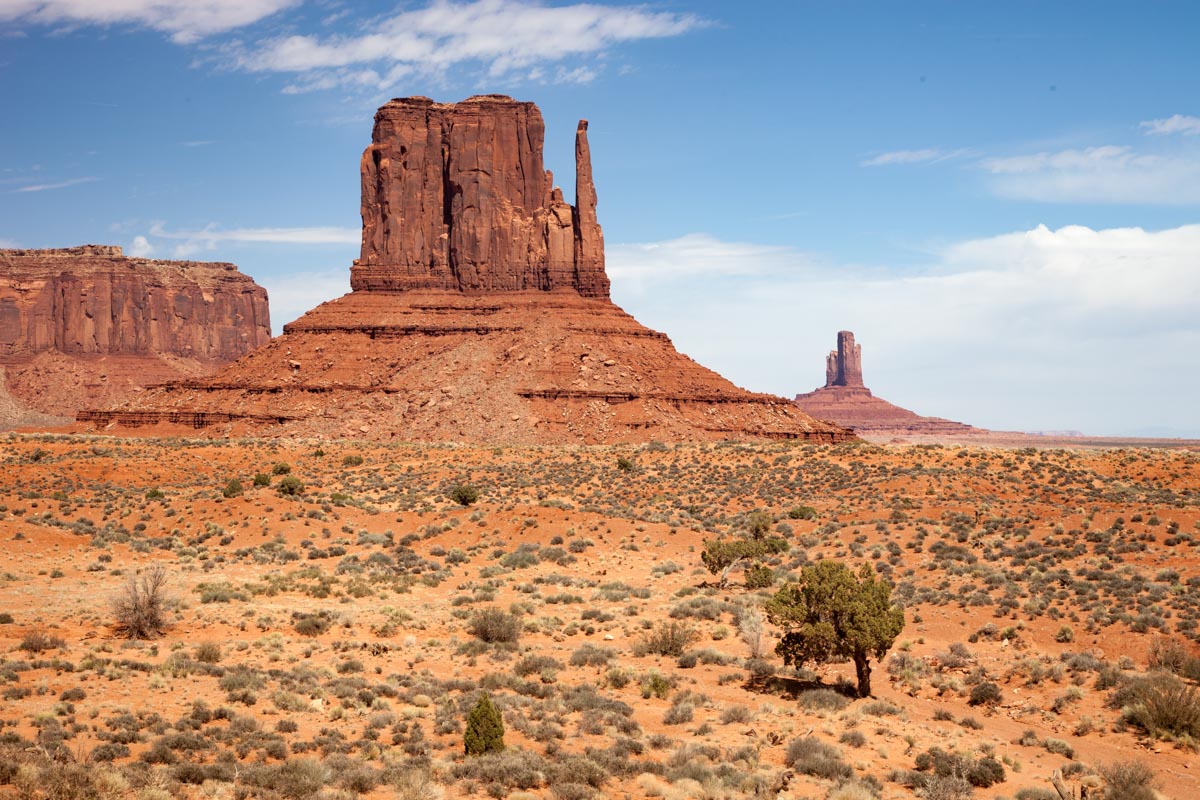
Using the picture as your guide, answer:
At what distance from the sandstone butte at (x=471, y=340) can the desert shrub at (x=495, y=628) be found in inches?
2400

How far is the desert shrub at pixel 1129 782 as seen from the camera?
13.9 meters

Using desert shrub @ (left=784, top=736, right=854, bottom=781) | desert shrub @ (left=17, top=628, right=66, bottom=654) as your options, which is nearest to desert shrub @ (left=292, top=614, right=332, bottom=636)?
desert shrub @ (left=17, top=628, right=66, bottom=654)

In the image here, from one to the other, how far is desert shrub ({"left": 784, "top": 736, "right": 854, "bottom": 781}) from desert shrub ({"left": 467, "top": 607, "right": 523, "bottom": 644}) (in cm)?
845

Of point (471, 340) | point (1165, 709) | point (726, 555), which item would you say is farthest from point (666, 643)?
point (471, 340)

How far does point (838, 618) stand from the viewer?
19906 millimetres

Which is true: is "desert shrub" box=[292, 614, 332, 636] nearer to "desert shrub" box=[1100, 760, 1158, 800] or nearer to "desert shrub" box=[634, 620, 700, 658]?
"desert shrub" box=[634, 620, 700, 658]

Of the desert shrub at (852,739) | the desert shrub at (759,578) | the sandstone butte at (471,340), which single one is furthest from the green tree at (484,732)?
the sandstone butte at (471,340)

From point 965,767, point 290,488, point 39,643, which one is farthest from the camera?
point 290,488

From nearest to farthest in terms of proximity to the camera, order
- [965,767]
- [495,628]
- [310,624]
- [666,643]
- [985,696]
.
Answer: [965,767] < [985,696] < [666,643] < [495,628] < [310,624]

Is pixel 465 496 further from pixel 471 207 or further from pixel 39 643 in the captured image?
pixel 471 207

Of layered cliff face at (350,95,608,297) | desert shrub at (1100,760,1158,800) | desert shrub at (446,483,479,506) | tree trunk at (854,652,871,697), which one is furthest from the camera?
layered cliff face at (350,95,608,297)

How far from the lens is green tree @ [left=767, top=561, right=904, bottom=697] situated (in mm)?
19219

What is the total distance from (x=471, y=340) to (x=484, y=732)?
87438 mm

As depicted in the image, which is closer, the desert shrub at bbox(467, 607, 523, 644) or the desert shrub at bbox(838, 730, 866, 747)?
the desert shrub at bbox(838, 730, 866, 747)
